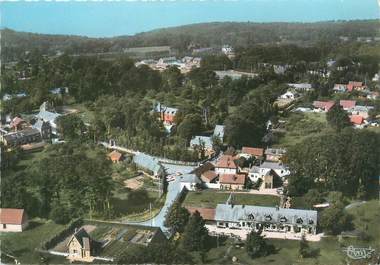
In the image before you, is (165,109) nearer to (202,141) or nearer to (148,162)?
(202,141)

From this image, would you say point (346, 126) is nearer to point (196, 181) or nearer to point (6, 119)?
point (196, 181)

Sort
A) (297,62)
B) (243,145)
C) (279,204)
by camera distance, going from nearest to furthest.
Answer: (279,204)
(243,145)
(297,62)

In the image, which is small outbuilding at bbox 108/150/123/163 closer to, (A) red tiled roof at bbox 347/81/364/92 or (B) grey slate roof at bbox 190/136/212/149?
(B) grey slate roof at bbox 190/136/212/149

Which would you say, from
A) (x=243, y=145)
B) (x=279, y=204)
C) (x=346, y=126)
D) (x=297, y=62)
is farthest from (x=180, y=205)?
(x=297, y=62)

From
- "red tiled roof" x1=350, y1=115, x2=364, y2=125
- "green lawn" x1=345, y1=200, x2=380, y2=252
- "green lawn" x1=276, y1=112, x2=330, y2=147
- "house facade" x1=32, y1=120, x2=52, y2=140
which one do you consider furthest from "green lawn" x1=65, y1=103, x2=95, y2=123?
"red tiled roof" x1=350, y1=115, x2=364, y2=125

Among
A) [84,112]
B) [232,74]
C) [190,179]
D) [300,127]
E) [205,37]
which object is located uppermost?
[205,37]

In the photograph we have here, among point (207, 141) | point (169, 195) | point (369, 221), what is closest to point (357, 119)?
point (207, 141)

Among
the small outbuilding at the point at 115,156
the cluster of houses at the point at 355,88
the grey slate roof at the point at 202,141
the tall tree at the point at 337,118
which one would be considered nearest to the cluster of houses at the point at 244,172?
the grey slate roof at the point at 202,141
